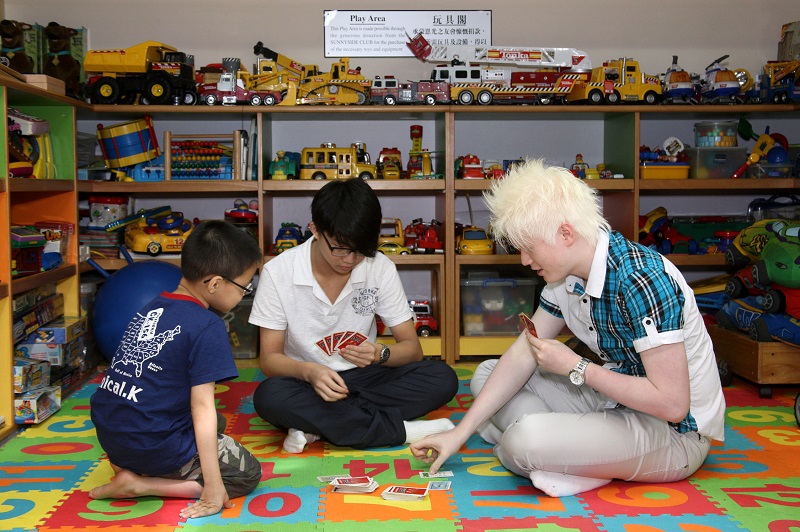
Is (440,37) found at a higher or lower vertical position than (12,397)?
higher

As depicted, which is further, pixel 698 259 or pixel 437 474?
pixel 698 259

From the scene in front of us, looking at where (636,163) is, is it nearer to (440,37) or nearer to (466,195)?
(466,195)

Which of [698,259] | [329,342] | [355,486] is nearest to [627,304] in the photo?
[355,486]

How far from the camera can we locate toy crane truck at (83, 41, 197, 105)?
4.15 meters

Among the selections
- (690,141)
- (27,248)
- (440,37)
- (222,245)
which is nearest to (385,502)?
(222,245)

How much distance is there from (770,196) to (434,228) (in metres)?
2.02

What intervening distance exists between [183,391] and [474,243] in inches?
92.7

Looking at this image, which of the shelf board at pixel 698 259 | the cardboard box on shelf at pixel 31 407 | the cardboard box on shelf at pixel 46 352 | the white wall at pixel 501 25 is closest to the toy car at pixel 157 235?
the cardboard box on shelf at pixel 46 352

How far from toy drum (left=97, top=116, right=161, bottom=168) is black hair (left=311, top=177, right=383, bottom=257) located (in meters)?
2.02

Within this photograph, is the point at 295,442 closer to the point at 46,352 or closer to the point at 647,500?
the point at 647,500

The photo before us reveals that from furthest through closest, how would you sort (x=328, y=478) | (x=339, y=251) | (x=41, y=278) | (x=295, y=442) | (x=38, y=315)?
(x=38, y=315)
(x=41, y=278)
(x=295, y=442)
(x=339, y=251)
(x=328, y=478)

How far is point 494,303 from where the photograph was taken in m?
4.43

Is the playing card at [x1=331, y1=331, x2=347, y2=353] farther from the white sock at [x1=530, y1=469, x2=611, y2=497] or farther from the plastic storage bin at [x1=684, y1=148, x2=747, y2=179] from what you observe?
the plastic storage bin at [x1=684, y1=148, x2=747, y2=179]

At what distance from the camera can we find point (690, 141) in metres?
4.82
